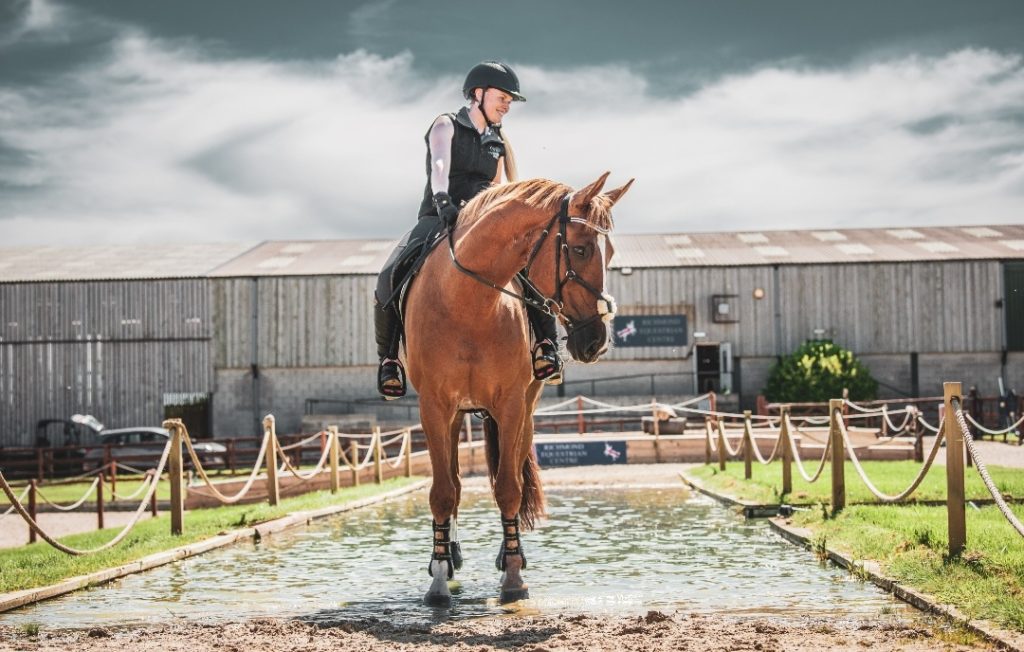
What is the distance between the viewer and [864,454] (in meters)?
21.7

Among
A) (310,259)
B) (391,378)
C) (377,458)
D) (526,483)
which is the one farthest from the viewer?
(310,259)

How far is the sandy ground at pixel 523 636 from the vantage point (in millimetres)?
5266

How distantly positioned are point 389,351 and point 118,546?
4.34 m

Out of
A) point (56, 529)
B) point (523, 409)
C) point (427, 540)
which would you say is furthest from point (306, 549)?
point (56, 529)

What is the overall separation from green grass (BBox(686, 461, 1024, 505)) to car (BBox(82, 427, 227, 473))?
14278mm

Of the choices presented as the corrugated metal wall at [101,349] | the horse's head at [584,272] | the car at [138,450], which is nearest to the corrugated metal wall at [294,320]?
the corrugated metal wall at [101,349]

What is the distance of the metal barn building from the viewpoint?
39594 mm

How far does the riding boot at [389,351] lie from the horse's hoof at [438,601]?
4.92 ft

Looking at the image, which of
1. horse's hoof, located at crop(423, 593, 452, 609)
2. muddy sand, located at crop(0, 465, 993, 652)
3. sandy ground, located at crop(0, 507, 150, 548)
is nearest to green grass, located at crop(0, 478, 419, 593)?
muddy sand, located at crop(0, 465, 993, 652)

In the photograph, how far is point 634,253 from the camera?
42.9 m

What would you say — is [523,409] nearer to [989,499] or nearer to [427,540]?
[427,540]

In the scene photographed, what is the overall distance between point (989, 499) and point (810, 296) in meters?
29.8

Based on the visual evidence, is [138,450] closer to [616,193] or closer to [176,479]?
[176,479]

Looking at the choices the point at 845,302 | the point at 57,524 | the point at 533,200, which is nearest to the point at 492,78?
the point at 533,200
